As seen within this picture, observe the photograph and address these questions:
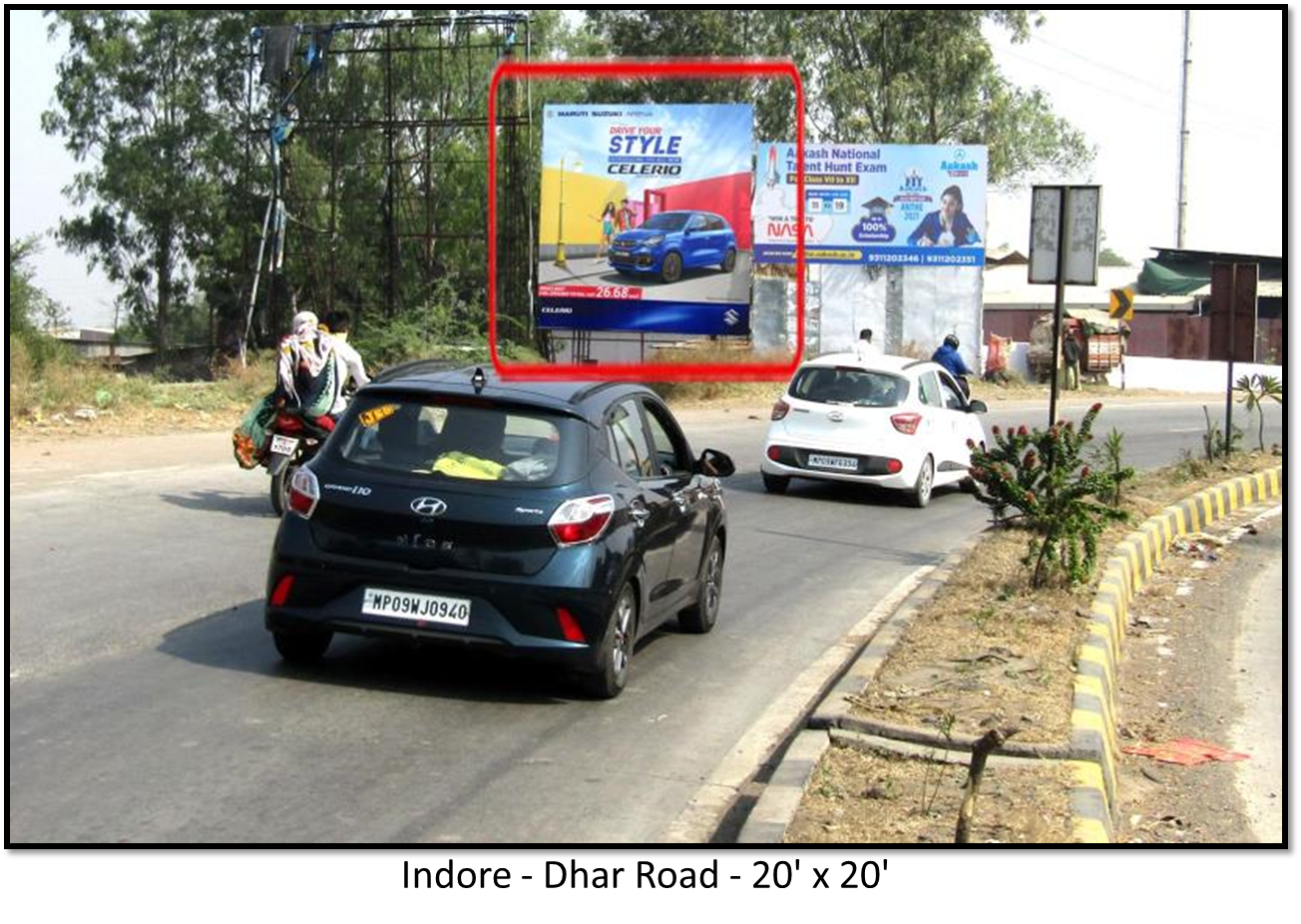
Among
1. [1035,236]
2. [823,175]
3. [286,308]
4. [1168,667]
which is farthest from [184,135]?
[1168,667]

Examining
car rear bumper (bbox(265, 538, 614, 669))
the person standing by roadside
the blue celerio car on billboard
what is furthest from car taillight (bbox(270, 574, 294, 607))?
the person standing by roadside

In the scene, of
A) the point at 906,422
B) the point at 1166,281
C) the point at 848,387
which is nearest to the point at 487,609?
the point at 906,422

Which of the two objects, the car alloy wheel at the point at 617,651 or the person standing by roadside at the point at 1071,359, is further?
the person standing by roadside at the point at 1071,359

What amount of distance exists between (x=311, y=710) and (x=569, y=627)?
47.8 inches

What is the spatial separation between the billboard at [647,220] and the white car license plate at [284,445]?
23.2 m

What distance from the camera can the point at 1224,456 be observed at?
22016 mm

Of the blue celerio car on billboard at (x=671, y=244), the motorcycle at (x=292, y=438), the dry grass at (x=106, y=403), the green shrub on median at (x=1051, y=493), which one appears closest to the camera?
the green shrub on median at (x=1051, y=493)

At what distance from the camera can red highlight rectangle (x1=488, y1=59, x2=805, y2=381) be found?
1112 inches

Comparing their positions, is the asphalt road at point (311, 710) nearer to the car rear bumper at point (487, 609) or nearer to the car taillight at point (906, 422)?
the car rear bumper at point (487, 609)

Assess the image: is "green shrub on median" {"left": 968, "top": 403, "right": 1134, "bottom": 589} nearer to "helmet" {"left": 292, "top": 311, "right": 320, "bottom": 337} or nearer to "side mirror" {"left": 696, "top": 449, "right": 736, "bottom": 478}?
"side mirror" {"left": 696, "top": 449, "right": 736, "bottom": 478}

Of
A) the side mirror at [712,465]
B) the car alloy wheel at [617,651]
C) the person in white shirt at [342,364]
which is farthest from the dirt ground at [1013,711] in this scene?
the person in white shirt at [342,364]

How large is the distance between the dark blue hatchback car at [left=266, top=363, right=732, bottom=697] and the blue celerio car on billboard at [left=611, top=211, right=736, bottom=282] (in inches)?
1124

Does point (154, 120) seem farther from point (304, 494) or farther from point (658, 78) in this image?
point (304, 494)

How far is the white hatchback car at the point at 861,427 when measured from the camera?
17078 mm
